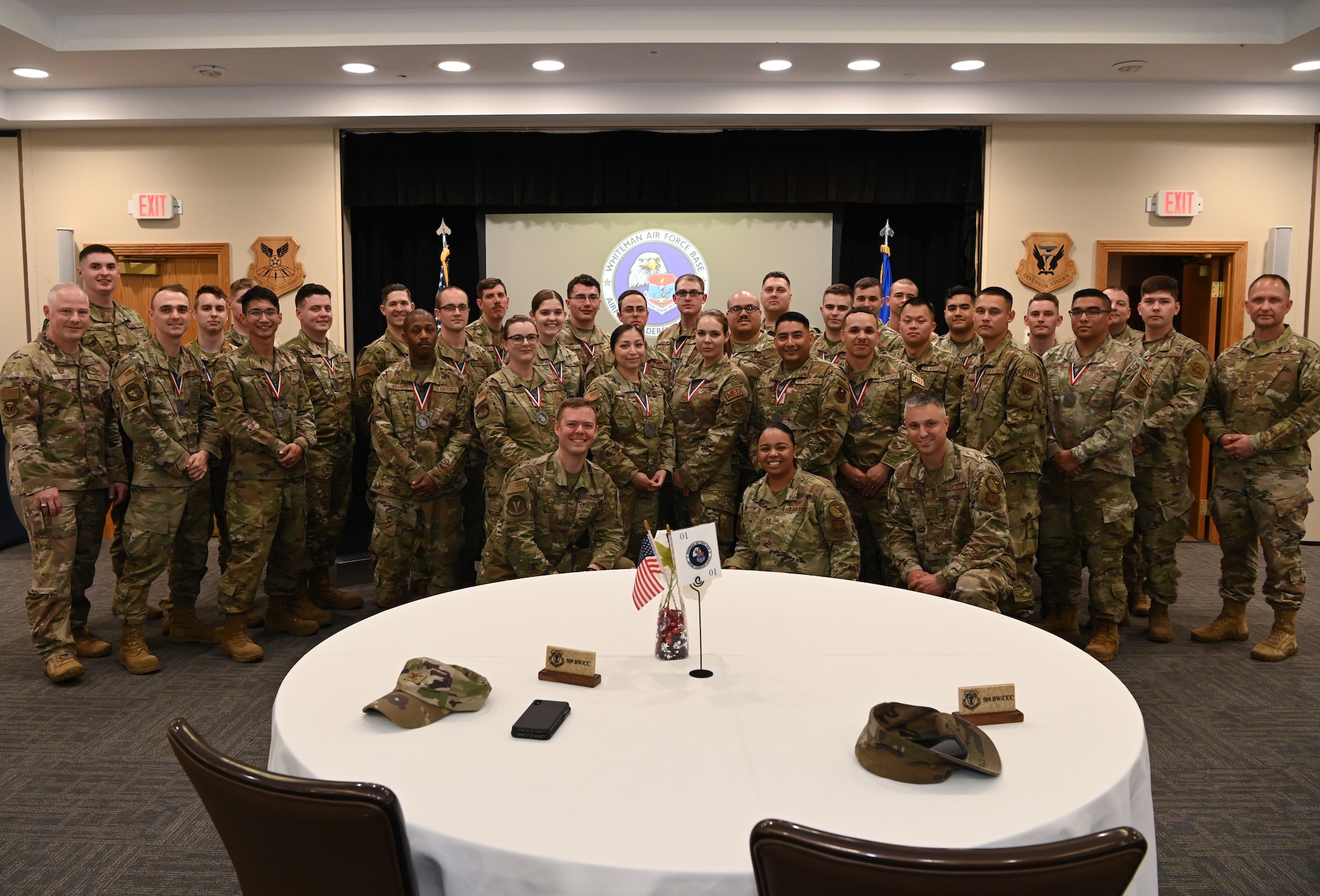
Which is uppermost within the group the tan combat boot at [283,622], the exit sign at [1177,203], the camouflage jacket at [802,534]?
the exit sign at [1177,203]

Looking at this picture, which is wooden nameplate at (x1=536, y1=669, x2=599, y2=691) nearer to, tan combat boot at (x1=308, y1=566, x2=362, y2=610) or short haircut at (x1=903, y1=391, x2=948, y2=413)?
short haircut at (x1=903, y1=391, x2=948, y2=413)

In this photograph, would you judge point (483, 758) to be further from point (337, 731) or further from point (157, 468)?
point (157, 468)

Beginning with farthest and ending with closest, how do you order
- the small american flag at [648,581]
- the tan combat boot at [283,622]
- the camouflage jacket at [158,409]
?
the tan combat boot at [283,622] < the camouflage jacket at [158,409] < the small american flag at [648,581]

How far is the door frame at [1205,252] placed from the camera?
675 centimetres

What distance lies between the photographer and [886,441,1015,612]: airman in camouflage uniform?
10.9ft

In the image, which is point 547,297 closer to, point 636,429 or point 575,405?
point 636,429

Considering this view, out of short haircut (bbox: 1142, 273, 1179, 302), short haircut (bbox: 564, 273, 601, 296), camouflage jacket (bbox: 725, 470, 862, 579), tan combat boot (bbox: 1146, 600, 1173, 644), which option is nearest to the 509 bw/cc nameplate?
camouflage jacket (bbox: 725, 470, 862, 579)

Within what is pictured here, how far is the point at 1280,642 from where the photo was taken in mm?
4289

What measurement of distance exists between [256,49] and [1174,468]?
572 cm

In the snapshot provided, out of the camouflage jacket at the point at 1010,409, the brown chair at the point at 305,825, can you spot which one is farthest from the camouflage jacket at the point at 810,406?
the brown chair at the point at 305,825

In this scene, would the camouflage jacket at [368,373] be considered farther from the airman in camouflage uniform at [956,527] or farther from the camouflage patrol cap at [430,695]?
the camouflage patrol cap at [430,695]

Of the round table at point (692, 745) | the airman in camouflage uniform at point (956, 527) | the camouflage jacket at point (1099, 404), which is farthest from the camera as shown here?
the camouflage jacket at point (1099, 404)

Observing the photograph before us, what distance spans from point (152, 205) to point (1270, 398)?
739 centimetres

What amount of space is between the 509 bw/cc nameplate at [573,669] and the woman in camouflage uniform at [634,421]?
261cm
